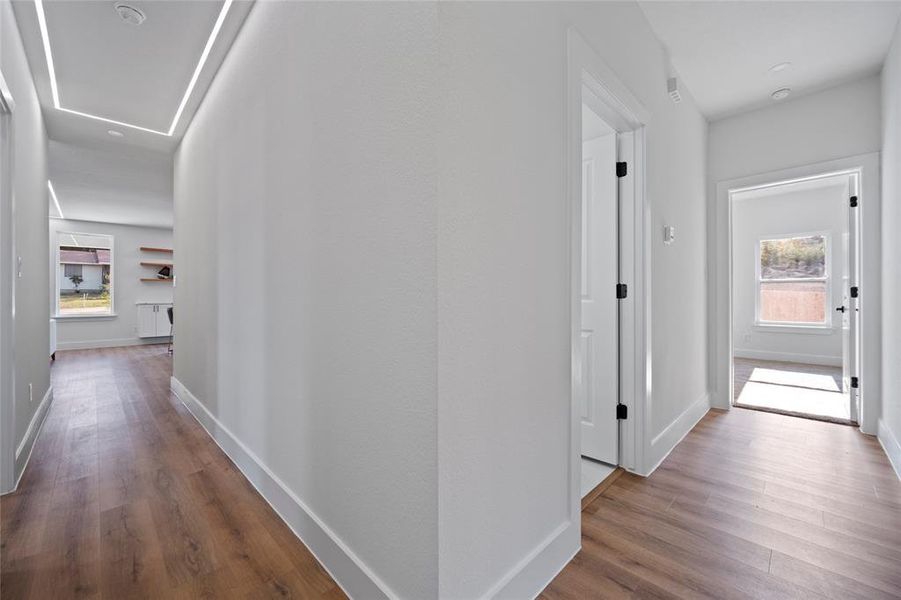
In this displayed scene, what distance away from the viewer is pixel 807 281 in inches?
226

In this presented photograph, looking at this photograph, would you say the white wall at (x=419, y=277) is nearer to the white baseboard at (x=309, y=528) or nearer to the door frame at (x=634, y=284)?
the white baseboard at (x=309, y=528)

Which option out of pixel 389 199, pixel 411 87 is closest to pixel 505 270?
pixel 389 199

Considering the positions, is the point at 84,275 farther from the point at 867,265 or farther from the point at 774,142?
the point at 867,265

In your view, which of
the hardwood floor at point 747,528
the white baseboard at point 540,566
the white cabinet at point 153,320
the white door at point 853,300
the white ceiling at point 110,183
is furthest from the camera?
the white cabinet at point 153,320

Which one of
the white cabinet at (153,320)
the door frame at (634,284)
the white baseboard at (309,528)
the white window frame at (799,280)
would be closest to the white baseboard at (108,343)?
the white cabinet at (153,320)

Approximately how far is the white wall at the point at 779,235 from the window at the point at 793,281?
88 mm

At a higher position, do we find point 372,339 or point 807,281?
point 807,281

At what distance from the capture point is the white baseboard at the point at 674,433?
2289mm

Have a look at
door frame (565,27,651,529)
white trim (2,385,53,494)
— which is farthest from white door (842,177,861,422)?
white trim (2,385,53,494)

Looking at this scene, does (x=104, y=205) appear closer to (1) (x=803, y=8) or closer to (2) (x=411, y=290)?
(2) (x=411, y=290)

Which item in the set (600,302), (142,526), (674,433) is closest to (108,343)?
Answer: (142,526)

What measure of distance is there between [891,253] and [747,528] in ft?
7.30

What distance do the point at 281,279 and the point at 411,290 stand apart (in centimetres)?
104

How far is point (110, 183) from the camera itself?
17.2ft
